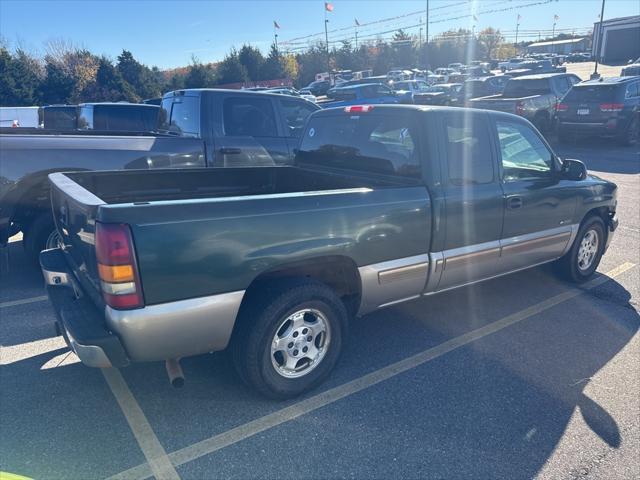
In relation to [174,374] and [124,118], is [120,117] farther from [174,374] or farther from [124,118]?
[174,374]

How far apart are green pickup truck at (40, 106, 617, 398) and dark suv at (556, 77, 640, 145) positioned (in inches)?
406

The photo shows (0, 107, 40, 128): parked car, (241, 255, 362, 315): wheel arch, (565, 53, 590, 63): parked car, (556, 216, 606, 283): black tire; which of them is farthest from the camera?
(565, 53, 590, 63): parked car

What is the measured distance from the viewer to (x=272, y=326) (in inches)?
114

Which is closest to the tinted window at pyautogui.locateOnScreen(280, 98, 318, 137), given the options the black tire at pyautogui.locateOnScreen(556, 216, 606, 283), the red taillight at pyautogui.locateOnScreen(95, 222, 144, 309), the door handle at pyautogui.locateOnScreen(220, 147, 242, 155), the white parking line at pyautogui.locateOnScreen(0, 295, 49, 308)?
the door handle at pyautogui.locateOnScreen(220, 147, 242, 155)

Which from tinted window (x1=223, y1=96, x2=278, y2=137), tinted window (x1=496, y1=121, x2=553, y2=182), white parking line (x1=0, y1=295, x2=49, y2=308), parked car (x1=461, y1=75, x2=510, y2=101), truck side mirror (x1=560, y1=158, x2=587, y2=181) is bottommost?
white parking line (x1=0, y1=295, x2=49, y2=308)

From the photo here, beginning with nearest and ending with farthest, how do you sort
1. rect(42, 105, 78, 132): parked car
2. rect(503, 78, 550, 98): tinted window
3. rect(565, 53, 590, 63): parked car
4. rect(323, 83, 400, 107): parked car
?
rect(42, 105, 78, 132): parked car < rect(503, 78, 550, 98): tinted window < rect(323, 83, 400, 107): parked car < rect(565, 53, 590, 63): parked car

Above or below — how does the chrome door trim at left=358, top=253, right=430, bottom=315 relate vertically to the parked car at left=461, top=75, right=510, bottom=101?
below

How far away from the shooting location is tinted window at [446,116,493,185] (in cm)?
373

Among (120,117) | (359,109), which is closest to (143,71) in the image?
(120,117)

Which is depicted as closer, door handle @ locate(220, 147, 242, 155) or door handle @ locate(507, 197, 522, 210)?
door handle @ locate(507, 197, 522, 210)

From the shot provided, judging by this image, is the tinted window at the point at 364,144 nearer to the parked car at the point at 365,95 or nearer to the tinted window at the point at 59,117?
the tinted window at the point at 59,117

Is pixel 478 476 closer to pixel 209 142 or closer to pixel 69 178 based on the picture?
pixel 69 178

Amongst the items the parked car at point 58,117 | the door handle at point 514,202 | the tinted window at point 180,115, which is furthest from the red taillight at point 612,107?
the parked car at point 58,117

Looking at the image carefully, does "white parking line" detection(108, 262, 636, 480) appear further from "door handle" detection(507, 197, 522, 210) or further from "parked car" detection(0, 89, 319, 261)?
"parked car" detection(0, 89, 319, 261)
